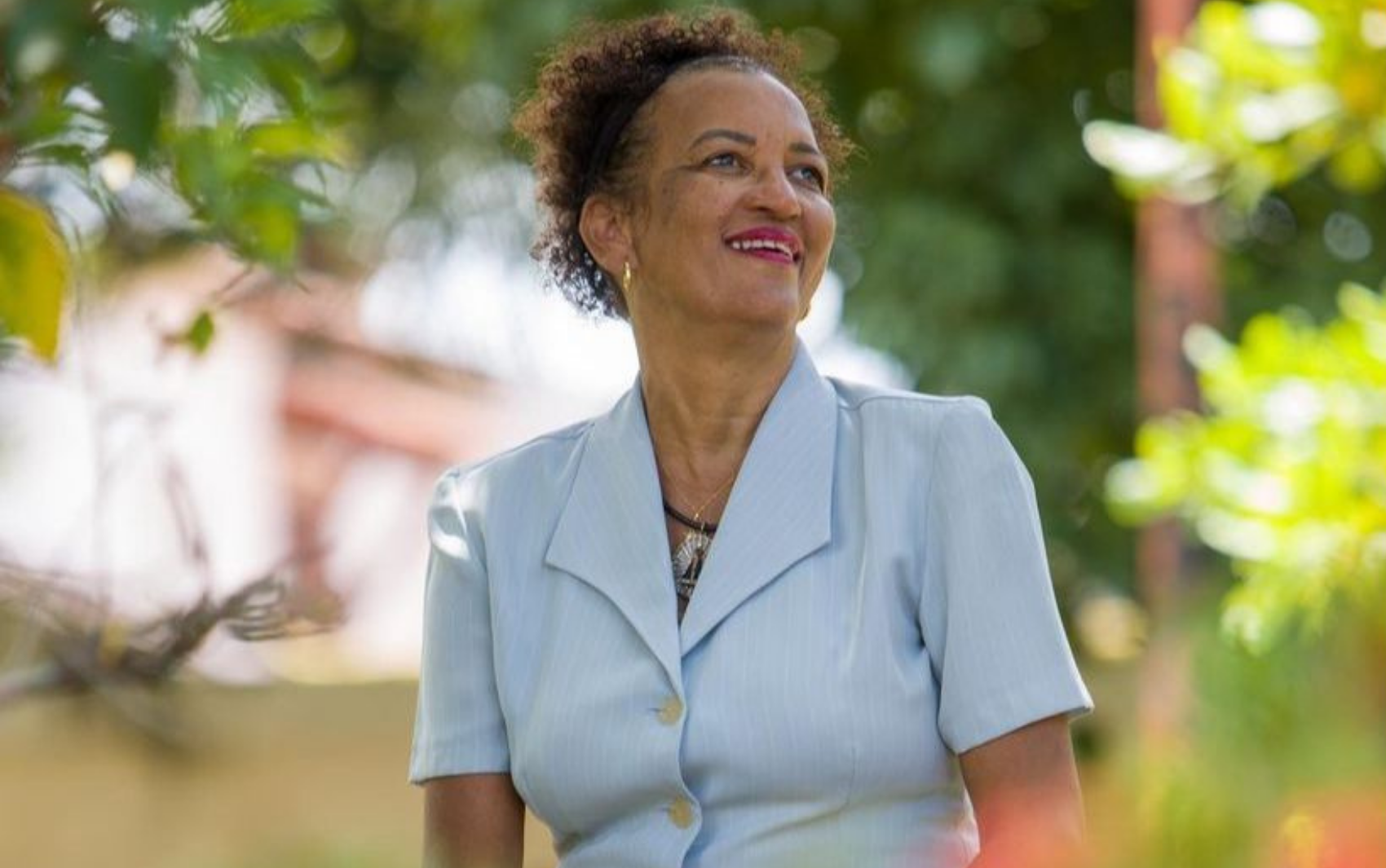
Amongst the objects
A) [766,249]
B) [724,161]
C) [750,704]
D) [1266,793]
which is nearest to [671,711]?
[750,704]

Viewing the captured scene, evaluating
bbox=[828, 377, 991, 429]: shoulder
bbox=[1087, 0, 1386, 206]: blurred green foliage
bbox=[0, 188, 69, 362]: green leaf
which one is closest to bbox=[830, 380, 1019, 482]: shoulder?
bbox=[828, 377, 991, 429]: shoulder

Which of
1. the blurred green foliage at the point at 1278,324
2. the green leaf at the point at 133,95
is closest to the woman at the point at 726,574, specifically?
the green leaf at the point at 133,95

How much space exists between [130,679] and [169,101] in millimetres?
704

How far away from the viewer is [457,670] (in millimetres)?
2727

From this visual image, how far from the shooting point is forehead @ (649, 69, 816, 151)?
2.81 m

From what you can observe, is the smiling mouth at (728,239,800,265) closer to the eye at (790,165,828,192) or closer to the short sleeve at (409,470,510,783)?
the eye at (790,165,828,192)

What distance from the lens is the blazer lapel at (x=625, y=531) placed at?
2.62m

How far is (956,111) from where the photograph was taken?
8445 mm

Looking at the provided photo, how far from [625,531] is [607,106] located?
54 cm

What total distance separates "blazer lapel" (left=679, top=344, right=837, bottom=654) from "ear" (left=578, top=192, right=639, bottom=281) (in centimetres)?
28

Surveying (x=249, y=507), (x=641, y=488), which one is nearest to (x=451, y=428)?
(x=249, y=507)

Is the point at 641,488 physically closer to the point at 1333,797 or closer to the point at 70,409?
the point at 1333,797

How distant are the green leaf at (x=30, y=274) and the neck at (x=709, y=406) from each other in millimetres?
770

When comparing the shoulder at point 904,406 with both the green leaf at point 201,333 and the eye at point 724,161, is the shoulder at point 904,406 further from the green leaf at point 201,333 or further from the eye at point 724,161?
the green leaf at point 201,333
